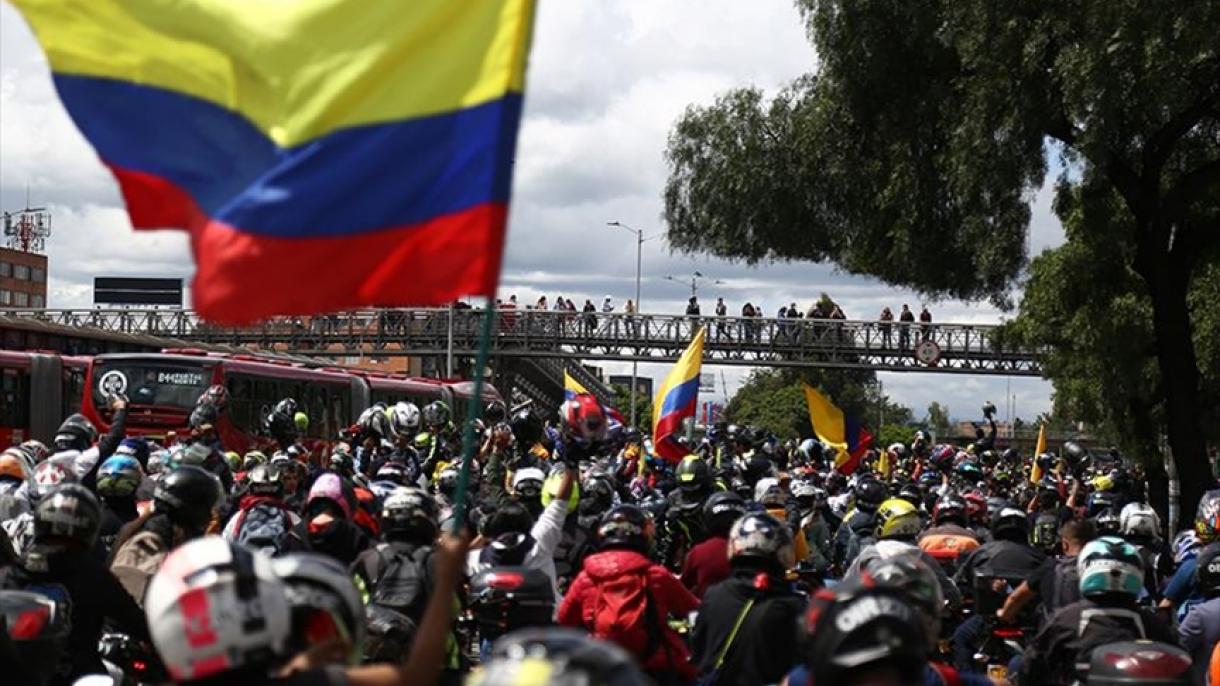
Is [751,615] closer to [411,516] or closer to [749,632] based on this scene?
[749,632]

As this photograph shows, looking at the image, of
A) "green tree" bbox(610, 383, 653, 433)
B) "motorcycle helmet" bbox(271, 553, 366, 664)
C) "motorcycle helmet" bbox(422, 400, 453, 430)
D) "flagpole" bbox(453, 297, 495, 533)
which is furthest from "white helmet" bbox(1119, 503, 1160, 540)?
"green tree" bbox(610, 383, 653, 433)

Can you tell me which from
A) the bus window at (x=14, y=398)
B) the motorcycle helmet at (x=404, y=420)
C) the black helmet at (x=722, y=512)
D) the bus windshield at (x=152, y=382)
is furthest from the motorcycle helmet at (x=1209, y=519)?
the bus window at (x=14, y=398)

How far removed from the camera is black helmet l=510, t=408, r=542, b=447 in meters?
15.2

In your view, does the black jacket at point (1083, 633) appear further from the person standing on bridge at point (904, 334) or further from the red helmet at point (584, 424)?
the person standing on bridge at point (904, 334)

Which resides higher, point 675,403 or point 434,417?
point 675,403

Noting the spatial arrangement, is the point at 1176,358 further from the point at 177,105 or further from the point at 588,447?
the point at 177,105

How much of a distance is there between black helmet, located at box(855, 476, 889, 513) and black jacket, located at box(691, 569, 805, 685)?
7.85 meters

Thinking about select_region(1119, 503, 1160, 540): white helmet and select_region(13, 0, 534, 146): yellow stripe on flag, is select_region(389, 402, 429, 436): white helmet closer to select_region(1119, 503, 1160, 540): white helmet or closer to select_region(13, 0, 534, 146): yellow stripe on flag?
select_region(1119, 503, 1160, 540): white helmet

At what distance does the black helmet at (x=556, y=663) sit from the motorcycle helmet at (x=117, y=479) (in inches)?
289

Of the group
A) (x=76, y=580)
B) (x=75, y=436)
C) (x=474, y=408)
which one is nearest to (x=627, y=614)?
(x=76, y=580)

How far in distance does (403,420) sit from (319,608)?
1935 cm

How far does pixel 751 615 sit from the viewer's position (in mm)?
8211

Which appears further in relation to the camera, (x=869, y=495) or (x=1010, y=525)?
(x=869, y=495)

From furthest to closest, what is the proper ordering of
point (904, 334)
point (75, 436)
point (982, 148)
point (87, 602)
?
point (904, 334) → point (982, 148) → point (75, 436) → point (87, 602)
